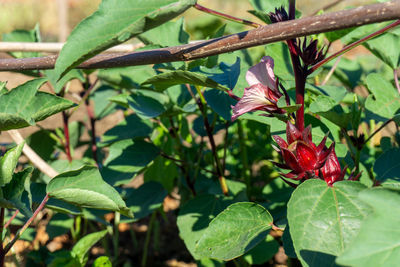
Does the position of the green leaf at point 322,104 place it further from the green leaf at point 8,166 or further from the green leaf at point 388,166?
the green leaf at point 8,166

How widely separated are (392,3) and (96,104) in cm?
118

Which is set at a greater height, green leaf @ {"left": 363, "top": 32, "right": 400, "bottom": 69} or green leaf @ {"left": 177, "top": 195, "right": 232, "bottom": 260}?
green leaf @ {"left": 363, "top": 32, "right": 400, "bottom": 69}

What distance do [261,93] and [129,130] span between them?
0.64 metres

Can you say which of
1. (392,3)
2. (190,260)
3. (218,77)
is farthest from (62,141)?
(392,3)

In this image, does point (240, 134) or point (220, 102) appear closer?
point (220, 102)

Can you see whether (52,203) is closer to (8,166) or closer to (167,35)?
(8,166)

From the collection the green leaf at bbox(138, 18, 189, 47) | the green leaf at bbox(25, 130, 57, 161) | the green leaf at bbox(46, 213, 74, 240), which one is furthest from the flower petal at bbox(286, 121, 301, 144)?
the green leaf at bbox(25, 130, 57, 161)

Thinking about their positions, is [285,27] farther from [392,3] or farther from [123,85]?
[123,85]

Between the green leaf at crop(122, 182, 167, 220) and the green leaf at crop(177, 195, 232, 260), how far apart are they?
105mm

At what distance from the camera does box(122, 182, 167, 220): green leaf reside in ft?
3.58

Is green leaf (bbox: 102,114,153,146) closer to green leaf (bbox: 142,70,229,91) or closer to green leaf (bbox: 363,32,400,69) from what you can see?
green leaf (bbox: 142,70,229,91)

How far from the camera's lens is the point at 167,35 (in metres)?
1.03

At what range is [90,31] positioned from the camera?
16.4 inches

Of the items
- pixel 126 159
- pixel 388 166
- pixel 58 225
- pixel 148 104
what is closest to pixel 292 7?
pixel 388 166
